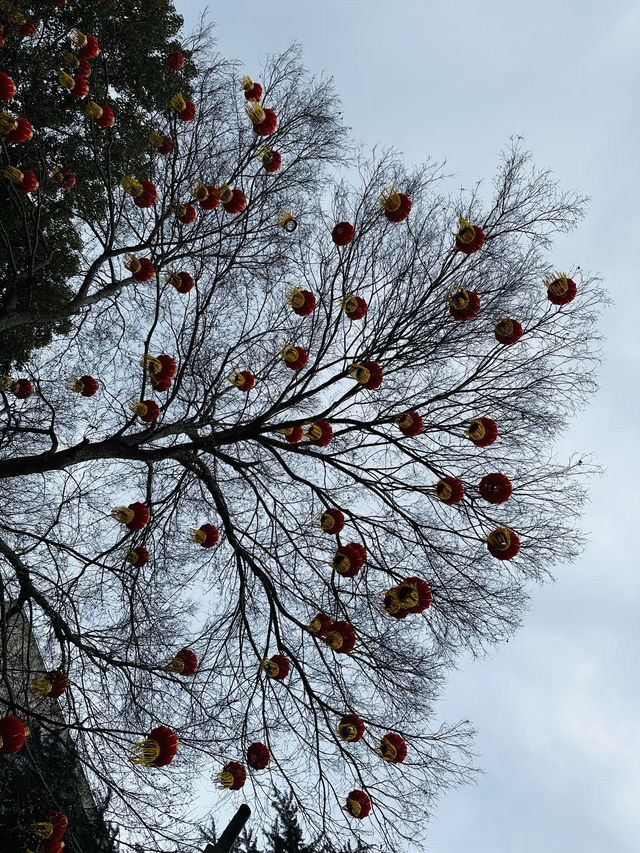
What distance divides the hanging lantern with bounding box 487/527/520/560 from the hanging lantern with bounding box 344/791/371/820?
291cm

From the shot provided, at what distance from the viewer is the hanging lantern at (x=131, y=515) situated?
17.1 ft

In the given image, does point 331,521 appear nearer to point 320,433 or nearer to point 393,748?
point 320,433

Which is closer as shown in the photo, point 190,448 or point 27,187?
point 27,187

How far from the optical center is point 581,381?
6.36 metres

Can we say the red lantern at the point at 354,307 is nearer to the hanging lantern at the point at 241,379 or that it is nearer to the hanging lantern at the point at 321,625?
the hanging lantern at the point at 241,379

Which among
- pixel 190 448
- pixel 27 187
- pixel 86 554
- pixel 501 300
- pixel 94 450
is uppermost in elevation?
pixel 501 300

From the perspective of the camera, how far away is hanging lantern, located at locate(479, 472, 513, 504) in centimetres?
483

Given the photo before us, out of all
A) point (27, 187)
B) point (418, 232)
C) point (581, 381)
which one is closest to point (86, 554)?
point (27, 187)

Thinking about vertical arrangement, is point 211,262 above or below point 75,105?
below

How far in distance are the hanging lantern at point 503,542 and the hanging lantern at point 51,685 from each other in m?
4.32

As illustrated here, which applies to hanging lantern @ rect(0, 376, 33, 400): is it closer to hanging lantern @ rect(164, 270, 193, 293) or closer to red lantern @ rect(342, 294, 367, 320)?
hanging lantern @ rect(164, 270, 193, 293)

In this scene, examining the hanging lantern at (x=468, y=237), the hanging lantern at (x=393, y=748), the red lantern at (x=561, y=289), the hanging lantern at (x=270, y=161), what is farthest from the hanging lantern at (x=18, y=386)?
the red lantern at (x=561, y=289)

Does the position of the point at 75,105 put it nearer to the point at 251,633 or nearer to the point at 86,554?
the point at 86,554

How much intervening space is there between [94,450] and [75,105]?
563cm
